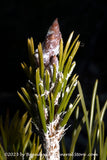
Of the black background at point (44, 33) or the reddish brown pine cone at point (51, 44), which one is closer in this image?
the reddish brown pine cone at point (51, 44)

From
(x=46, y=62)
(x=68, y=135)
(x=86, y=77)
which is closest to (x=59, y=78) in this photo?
(x=46, y=62)

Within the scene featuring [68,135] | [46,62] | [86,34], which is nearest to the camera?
[46,62]

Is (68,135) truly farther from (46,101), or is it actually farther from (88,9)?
(46,101)

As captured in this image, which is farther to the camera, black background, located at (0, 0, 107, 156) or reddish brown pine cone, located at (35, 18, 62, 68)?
black background, located at (0, 0, 107, 156)

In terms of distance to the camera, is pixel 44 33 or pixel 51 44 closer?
pixel 51 44

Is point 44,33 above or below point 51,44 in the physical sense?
above

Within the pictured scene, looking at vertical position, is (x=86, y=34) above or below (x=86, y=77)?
above

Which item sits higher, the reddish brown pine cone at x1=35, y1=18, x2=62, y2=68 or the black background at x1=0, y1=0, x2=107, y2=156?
the black background at x1=0, y1=0, x2=107, y2=156

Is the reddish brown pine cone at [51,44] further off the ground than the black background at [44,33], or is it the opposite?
the black background at [44,33]
